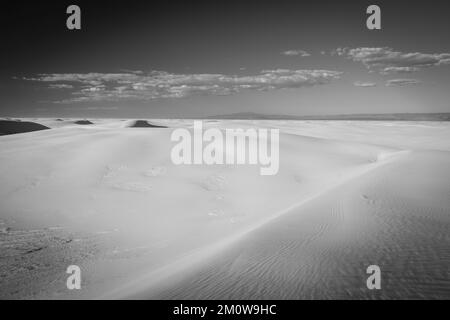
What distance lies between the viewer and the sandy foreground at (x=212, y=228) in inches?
150

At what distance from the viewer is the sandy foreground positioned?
3801mm

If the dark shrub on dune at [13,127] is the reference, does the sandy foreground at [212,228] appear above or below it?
below

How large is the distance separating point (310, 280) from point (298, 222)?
2445 millimetres

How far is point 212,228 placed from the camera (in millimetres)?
7164

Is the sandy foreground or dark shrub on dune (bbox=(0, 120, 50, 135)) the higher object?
dark shrub on dune (bbox=(0, 120, 50, 135))

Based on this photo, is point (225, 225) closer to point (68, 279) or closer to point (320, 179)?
point (68, 279)

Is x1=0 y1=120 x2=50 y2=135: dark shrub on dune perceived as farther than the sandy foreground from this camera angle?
Yes

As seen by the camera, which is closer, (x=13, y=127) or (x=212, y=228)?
(x=212, y=228)

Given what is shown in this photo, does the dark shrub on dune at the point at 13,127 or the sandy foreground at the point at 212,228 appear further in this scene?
the dark shrub on dune at the point at 13,127

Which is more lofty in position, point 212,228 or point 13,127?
point 13,127
